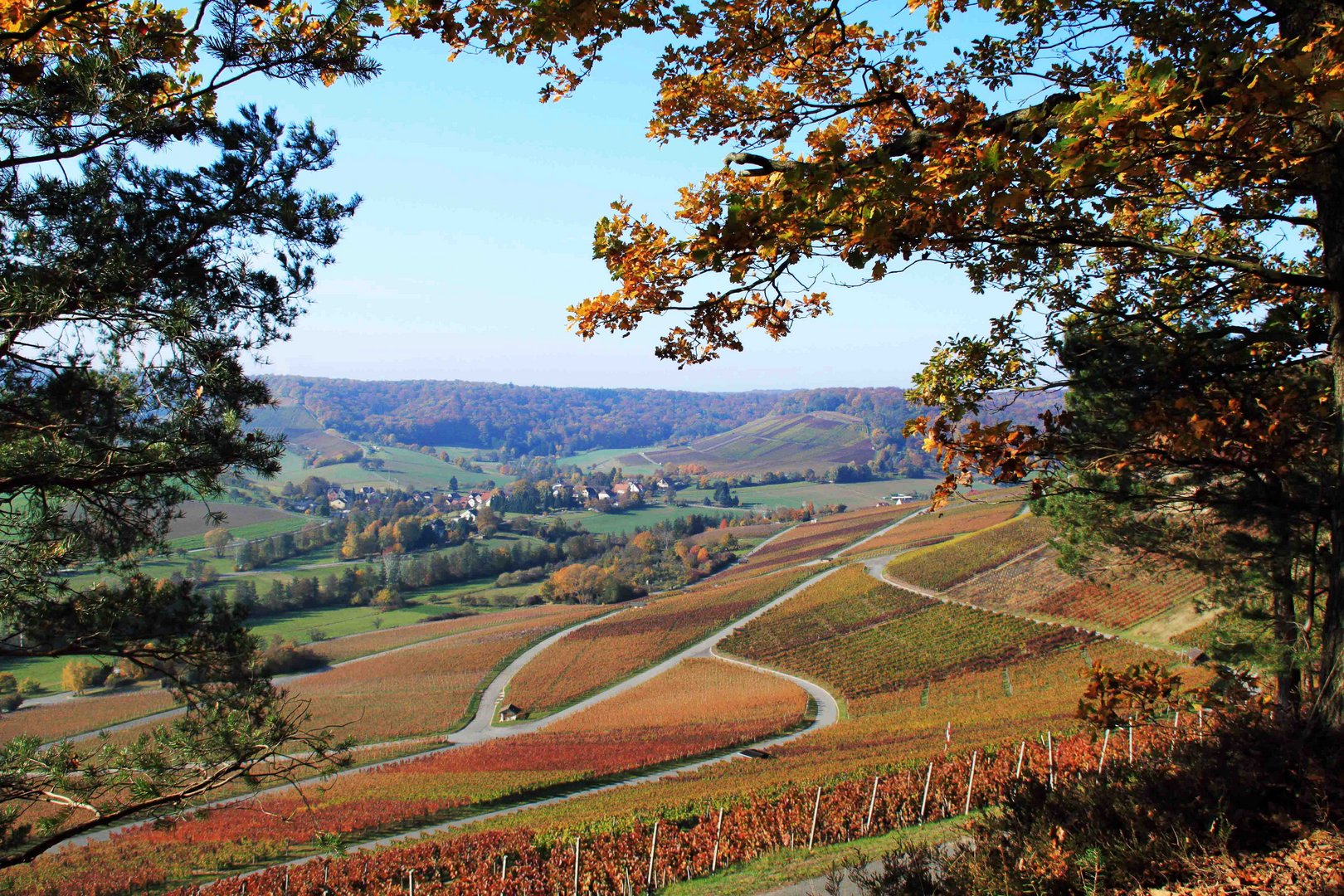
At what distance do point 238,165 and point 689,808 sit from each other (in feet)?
56.7

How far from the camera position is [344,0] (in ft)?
15.1

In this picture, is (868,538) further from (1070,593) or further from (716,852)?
(716,852)

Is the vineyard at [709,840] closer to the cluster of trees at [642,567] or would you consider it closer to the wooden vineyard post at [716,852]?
the wooden vineyard post at [716,852]

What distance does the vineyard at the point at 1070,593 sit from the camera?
41.6m

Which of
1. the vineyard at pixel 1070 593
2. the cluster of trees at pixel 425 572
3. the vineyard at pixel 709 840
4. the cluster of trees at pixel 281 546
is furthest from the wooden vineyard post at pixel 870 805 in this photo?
the cluster of trees at pixel 281 546

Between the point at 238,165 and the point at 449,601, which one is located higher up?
the point at 238,165

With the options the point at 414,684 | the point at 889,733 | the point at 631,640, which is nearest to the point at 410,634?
the point at 414,684

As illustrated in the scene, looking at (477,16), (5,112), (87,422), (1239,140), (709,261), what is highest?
(5,112)

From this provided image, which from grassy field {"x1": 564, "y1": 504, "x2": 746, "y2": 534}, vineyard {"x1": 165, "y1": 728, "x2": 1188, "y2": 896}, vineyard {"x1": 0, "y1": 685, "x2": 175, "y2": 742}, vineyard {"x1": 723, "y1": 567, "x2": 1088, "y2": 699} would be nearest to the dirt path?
vineyard {"x1": 723, "y1": 567, "x2": 1088, "y2": 699}

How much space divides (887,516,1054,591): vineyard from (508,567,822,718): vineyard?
1118cm

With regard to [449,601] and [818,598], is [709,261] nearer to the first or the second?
[818,598]

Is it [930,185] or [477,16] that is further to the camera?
[477,16]

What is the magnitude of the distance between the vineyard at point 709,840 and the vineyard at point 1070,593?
2595 cm

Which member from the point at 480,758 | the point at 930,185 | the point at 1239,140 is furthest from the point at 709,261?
the point at 480,758
